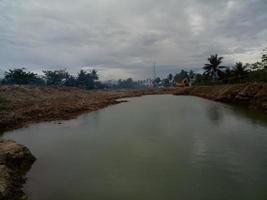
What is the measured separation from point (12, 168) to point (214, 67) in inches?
2347

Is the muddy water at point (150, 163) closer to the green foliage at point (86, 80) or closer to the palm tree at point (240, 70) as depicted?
the palm tree at point (240, 70)

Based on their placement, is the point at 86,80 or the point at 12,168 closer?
the point at 12,168

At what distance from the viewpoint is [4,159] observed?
12.3m

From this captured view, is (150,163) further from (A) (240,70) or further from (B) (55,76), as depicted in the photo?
(B) (55,76)

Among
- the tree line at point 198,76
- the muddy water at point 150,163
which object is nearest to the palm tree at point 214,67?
the tree line at point 198,76

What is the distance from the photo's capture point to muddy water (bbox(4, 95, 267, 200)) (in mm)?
9758

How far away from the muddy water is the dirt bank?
0.43 meters

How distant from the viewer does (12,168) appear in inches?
478

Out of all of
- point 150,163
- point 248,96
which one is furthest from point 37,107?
point 248,96

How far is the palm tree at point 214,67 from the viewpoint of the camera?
6469cm

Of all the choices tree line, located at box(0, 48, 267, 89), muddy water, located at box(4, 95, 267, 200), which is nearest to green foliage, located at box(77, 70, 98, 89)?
tree line, located at box(0, 48, 267, 89)

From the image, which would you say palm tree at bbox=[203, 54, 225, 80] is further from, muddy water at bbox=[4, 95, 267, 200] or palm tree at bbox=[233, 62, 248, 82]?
muddy water at bbox=[4, 95, 267, 200]

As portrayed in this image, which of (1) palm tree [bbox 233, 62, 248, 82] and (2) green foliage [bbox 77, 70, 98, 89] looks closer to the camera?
(1) palm tree [bbox 233, 62, 248, 82]

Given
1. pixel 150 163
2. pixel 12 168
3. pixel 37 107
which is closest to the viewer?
pixel 12 168
